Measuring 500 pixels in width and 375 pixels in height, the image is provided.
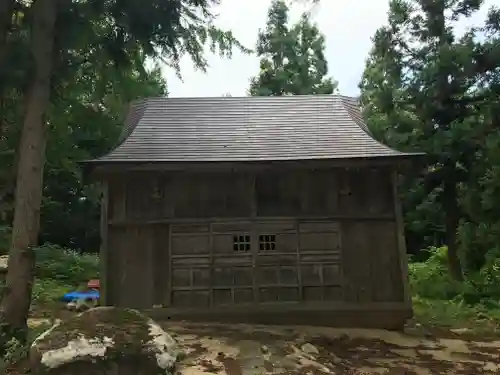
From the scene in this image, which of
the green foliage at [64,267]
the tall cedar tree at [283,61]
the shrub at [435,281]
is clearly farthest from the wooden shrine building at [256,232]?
the tall cedar tree at [283,61]

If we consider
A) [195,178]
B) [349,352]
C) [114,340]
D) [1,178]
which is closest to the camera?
[114,340]

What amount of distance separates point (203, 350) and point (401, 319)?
4.97 m

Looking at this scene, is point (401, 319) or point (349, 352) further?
point (401, 319)

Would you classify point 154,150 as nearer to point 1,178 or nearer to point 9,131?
point 9,131

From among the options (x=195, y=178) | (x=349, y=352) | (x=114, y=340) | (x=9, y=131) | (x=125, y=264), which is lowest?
(x=349, y=352)

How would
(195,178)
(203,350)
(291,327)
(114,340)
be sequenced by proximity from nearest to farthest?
(114,340)
(203,350)
(291,327)
(195,178)

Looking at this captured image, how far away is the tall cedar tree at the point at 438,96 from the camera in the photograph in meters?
15.5

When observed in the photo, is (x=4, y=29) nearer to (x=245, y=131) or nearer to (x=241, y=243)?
(x=245, y=131)

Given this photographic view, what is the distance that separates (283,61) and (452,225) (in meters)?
17.7

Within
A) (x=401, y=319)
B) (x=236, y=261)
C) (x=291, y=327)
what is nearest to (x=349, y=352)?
(x=291, y=327)

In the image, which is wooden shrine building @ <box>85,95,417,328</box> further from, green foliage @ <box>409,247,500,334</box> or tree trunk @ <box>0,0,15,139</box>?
green foliage @ <box>409,247,500,334</box>

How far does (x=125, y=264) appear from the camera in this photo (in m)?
11.2

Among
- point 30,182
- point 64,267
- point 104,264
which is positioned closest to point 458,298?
point 104,264

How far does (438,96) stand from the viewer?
16234mm
